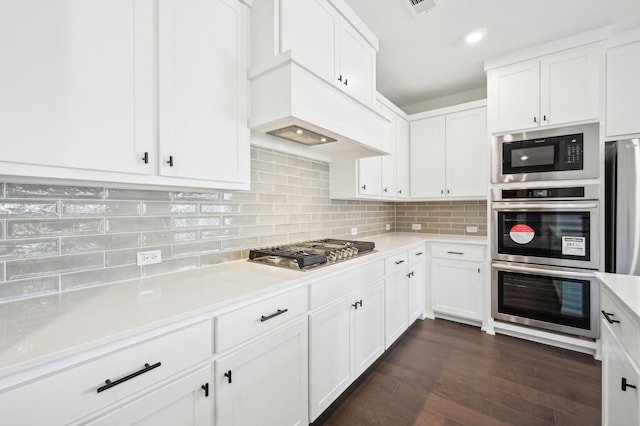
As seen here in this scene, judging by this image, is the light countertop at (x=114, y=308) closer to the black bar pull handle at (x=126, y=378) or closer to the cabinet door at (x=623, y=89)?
the black bar pull handle at (x=126, y=378)

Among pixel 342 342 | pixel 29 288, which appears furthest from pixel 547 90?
pixel 29 288

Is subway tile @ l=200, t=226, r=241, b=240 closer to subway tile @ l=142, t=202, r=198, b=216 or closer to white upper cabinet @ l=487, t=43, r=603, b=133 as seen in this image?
subway tile @ l=142, t=202, r=198, b=216

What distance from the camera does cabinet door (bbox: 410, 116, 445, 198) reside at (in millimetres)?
3316

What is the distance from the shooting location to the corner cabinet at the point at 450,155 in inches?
120

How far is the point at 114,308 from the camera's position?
987 millimetres

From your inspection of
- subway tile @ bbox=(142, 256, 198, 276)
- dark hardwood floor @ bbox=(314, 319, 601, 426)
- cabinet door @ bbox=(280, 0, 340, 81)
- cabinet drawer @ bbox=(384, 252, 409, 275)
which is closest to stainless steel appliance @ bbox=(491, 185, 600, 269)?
dark hardwood floor @ bbox=(314, 319, 601, 426)

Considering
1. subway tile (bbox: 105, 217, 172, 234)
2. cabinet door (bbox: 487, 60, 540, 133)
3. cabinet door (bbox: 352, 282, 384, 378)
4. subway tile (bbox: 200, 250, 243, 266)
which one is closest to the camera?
subway tile (bbox: 105, 217, 172, 234)

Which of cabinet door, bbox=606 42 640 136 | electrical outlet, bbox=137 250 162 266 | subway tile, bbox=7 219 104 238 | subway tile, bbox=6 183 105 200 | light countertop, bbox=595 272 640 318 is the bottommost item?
light countertop, bbox=595 272 640 318

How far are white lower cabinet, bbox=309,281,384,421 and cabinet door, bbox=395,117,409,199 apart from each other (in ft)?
5.07

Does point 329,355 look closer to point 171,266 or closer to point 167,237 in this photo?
point 171,266

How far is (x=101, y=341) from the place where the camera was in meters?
0.76

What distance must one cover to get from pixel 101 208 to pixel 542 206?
3334 mm

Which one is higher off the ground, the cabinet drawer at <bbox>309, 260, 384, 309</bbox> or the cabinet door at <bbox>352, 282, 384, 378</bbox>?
the cabinet drawer at <bbox>309, 260, 384, 309</bbox>

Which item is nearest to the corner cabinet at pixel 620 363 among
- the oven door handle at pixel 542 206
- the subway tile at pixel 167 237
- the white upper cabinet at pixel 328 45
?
the oven door handle at pixel 542 206
